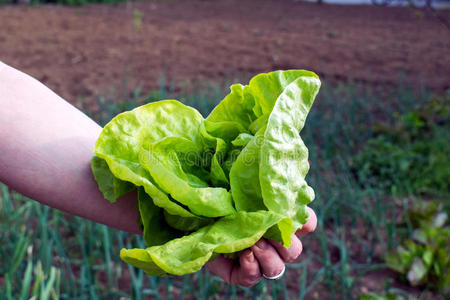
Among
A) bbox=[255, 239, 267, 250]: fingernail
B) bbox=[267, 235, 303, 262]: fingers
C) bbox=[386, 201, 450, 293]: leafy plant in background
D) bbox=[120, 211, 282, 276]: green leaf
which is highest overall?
bbox=[120, 211, 282, 276]: green leaf

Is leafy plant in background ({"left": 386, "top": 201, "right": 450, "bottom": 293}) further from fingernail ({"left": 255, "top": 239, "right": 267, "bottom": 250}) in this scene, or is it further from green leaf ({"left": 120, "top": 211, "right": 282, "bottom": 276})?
green leaf ({"left": 120, "top": 211, "right": 282, "bottom": 276})

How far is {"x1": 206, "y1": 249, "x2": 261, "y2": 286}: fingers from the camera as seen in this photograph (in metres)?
1.01

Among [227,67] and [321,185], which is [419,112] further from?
[227,67]

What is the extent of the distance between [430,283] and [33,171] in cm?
185

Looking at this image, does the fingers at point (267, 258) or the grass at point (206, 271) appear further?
the grass at point (206, 271)

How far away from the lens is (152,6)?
36.5 ft

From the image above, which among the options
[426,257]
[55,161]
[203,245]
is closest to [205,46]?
[426,257]

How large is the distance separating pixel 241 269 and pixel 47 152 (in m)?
0.59

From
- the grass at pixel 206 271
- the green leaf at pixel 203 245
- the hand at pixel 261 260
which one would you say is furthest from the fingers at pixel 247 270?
the grass at pixel 206 271

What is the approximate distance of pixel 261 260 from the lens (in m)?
1.02

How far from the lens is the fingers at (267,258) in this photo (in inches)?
39.9

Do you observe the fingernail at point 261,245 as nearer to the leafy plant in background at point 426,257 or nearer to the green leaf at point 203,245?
the green leaf at point 203,245

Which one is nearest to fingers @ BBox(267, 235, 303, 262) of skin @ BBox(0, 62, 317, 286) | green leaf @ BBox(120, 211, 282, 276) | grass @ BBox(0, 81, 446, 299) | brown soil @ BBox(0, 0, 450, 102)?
skin @ BBox(0, 62, 317, 286)

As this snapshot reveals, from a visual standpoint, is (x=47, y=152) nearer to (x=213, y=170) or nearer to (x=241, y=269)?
(x=213, y=170)
